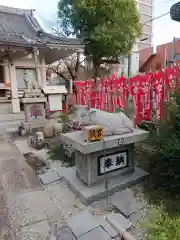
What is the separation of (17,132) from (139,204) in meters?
5.56

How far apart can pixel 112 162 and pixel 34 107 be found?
4.76 meters

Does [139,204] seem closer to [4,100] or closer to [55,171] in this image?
[55,171]

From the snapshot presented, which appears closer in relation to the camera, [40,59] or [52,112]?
[52,112]

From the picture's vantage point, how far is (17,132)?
22.6 ft

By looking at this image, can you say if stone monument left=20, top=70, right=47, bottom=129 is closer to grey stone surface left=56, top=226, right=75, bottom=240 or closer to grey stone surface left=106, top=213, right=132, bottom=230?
grey stone surface left=56, top=226, right=75, bottom=240

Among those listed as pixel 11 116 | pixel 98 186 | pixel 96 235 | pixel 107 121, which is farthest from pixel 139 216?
pixel 11 116

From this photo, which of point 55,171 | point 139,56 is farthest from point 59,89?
point 139,56

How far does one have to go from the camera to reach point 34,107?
689cm

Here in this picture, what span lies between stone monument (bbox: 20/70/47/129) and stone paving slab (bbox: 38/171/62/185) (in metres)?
3.45

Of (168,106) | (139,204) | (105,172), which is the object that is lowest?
(139,204)

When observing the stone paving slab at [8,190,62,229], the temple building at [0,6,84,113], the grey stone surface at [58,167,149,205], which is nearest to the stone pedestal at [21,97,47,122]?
the temple building at [0,6,84,113]

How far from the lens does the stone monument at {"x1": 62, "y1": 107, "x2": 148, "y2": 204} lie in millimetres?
2816

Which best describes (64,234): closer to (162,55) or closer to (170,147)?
(170,147)

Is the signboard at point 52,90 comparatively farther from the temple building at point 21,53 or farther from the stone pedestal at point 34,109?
the temple building at point 21,53
